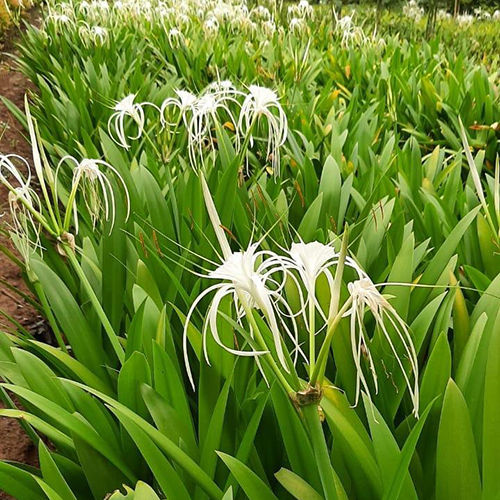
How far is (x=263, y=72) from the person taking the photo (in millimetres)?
3695

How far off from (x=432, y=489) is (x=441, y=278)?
1.50 feet

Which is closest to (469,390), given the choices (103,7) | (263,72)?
(263,72)

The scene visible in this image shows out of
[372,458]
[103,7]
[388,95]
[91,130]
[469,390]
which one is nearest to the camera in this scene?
[372,458]

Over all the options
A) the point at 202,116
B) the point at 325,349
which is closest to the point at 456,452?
the point at 325,349

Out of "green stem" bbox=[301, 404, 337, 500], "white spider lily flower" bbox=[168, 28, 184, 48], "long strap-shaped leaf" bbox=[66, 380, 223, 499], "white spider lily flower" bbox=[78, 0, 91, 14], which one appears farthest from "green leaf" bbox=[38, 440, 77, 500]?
"white spider lily flower" bbox=[78, 0, 91, 14]

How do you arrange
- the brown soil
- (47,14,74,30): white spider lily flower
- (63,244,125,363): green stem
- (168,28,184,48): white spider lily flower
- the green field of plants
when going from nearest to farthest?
the green field of plants
(63,244,125,363): green stem
the brown soil
(168,28,184,48): white spider lily flower
(47,14,74,30): white spider lily flower

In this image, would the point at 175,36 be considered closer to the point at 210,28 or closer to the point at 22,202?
the point at 210,28

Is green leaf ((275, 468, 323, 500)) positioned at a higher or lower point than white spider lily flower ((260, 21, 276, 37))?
lower

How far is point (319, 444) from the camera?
0.72m

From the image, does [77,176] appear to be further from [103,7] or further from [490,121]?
Answer: [103,7]

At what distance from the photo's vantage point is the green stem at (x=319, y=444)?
701 millimetres

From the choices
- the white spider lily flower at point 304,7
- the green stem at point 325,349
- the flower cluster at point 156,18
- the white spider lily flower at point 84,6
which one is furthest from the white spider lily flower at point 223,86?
the white spider lily flower at point 84,6

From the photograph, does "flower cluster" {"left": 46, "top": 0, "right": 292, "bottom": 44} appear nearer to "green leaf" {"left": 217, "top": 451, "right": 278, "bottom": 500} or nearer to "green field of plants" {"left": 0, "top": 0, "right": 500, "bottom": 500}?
"green field of plants" {"left": 0, "top": 0, "right": 500, "bottom": 500}

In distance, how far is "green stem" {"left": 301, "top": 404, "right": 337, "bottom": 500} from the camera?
2.30 ft
